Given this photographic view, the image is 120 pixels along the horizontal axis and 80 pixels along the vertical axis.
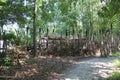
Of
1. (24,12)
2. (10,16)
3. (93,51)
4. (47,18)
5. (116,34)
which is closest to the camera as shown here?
(10,16)

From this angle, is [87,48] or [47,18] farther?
[87,48]

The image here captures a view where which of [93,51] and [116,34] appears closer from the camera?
[93,51]


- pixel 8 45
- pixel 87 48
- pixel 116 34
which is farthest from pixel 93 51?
pixel 116 34

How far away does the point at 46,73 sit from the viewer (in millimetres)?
13070

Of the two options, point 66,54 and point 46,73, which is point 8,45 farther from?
point 66,54

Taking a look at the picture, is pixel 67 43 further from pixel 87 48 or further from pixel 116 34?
pixel 116 34

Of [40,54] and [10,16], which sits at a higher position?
[10,16]

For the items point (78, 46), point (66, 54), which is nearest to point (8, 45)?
point (66, 54)

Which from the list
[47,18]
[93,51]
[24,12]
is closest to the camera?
[24,12]

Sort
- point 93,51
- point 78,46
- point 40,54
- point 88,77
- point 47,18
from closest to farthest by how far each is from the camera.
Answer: point 88,77
point 40,54
point 47,18
point 78,46
point 93,51

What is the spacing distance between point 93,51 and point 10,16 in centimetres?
1581

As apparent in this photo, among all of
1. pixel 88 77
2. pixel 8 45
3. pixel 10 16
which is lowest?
pixel 88 77

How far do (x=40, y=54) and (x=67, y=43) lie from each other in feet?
14.4

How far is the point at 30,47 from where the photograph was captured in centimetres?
2283
